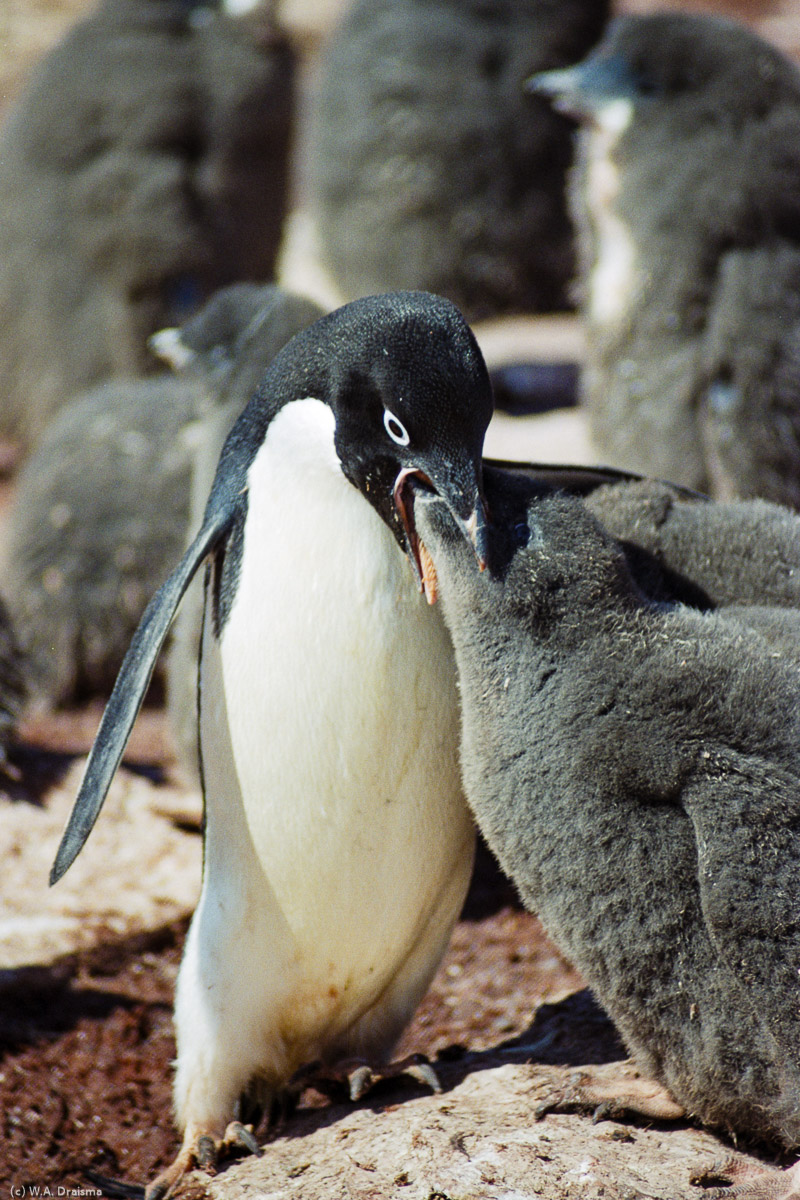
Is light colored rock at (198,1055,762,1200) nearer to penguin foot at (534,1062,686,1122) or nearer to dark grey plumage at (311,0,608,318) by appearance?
penguin foot at (534,1062,686,1122)

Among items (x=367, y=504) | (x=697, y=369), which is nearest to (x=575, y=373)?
(x=697, y=369)

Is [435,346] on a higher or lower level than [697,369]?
higher

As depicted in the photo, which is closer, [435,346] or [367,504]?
[435,346]

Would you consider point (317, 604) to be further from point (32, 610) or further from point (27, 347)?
point (27, 347)

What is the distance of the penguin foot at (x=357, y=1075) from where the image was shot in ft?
7.36

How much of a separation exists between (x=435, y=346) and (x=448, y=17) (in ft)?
16.2

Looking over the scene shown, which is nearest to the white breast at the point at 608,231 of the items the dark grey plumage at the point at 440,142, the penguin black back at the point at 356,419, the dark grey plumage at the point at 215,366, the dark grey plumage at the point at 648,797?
the dark grey plumage at the point at 215,366

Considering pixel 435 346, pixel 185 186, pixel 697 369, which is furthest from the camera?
pixel 185 186

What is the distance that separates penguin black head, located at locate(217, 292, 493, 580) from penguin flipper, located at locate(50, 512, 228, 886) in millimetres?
301

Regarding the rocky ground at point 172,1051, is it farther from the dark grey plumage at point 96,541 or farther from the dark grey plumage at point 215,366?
the dark grey plumage at point 96,541

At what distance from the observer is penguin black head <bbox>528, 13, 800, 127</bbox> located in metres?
4.08

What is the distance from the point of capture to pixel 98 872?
332 centimetres

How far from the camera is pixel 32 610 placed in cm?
471

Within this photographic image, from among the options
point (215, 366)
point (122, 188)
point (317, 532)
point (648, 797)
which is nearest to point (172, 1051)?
point (317, 532)
